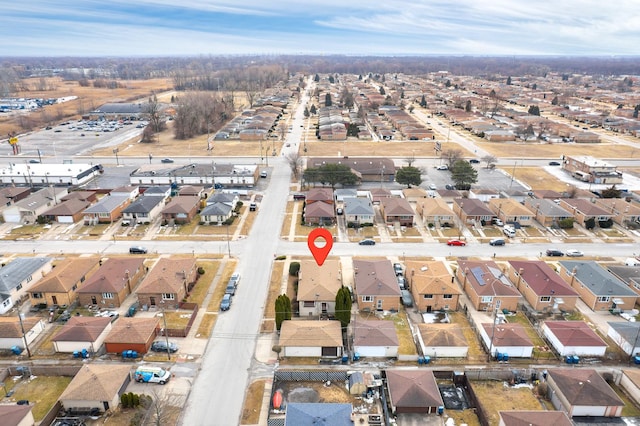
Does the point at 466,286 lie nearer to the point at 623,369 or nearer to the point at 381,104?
the point at 623,369

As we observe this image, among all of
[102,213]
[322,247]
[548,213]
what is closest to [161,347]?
[322,247]

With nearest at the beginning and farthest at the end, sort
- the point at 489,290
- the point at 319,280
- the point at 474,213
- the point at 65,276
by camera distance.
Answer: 1. the point at 489,290
2. the point at 319,280
3. the point at 65,276
4. the point at 474,213

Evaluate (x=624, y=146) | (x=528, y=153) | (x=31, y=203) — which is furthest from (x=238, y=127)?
(x=624, y=146)

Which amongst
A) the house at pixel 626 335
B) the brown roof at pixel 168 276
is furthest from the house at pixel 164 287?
the house at pixel 626 335

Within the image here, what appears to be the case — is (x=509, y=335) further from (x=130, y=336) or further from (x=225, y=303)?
(x=130, y=336)

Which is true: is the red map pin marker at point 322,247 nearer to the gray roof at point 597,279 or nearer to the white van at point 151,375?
the white van at point 151,375

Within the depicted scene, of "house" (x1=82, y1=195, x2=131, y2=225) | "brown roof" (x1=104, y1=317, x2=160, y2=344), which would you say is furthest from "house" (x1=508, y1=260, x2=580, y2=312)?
"house" (x1=82, y1=195, x2=131, y2=225)
